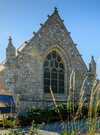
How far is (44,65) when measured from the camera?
27.1m

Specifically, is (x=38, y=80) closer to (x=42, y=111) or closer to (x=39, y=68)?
(x=39, y=68)

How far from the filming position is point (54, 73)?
91.6 ft

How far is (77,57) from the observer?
29594 millimetres

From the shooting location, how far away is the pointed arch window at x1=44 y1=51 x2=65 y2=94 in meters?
27.2

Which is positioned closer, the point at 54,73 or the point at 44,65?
the point at 44,65

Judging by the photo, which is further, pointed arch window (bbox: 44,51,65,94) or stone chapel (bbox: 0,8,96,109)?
pointed arch window (bbox: 44,51,65,94)

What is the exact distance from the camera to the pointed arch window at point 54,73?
2722 centimetres

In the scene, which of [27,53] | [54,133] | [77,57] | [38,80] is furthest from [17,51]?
[54,133]

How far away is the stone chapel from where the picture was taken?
82.2 feet

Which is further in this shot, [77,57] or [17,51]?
[77,57]

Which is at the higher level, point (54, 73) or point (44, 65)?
A: point (44, 65)

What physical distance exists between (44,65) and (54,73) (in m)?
1.26

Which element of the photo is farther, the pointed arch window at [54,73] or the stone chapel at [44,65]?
the pointed arch window at [54,73]

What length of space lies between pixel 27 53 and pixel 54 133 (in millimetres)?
11157
